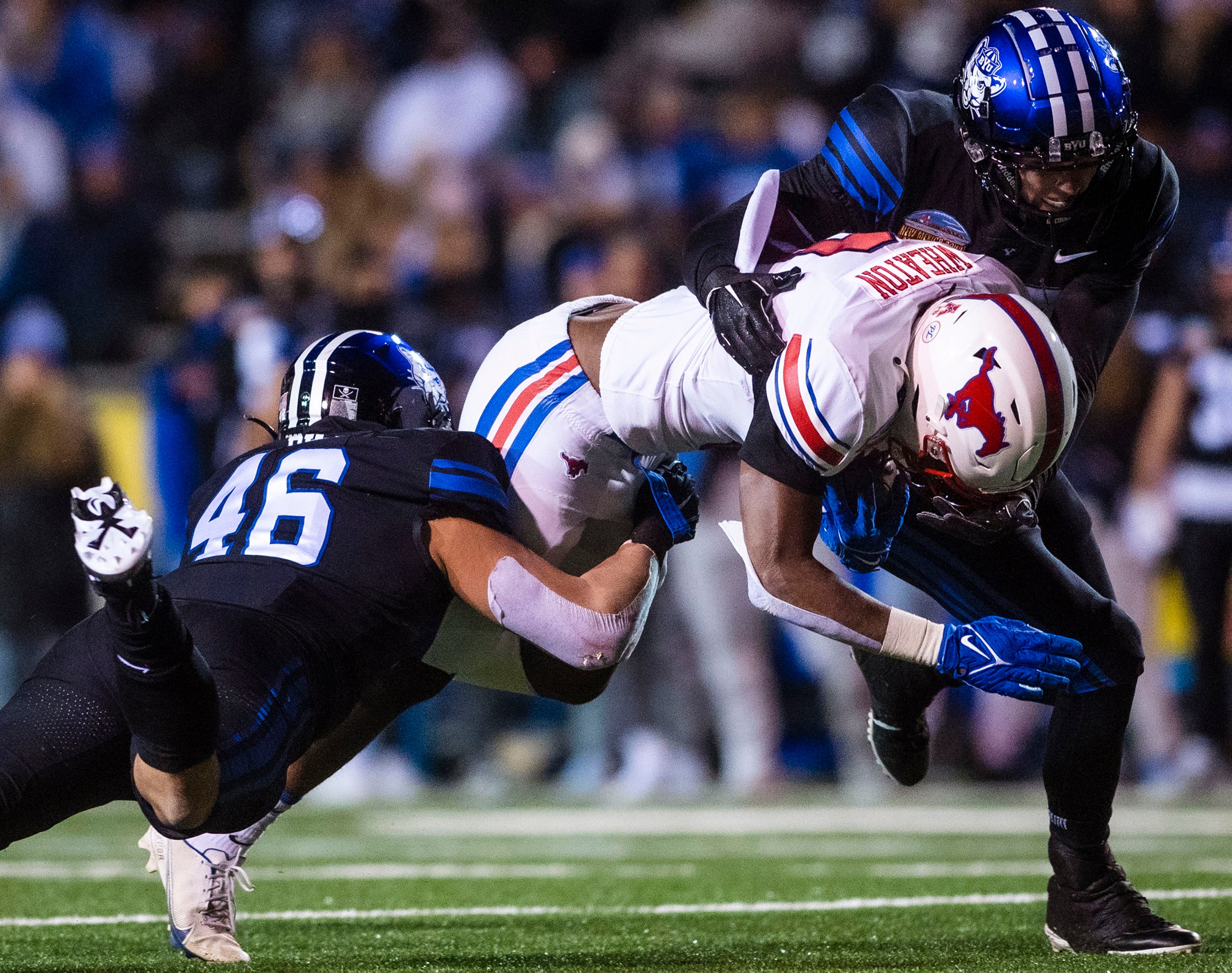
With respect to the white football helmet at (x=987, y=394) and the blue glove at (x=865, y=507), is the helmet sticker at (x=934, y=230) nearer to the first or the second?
the white football helmet at (x=987, y=394)

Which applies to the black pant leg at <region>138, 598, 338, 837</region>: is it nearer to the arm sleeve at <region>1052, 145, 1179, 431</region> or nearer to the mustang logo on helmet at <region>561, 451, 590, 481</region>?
the mustang logo on helmet at <region>561, 451, 590, 481</region>

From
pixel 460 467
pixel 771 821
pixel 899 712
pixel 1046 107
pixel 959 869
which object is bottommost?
pixel 771 821

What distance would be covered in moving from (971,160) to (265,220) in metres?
5.48

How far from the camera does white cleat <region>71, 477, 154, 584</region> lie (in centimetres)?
286

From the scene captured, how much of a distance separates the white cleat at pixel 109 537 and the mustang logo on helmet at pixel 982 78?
1.81 metres

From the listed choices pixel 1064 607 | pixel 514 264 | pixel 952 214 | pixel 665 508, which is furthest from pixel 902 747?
pixel 514 264

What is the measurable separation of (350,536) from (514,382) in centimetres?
78

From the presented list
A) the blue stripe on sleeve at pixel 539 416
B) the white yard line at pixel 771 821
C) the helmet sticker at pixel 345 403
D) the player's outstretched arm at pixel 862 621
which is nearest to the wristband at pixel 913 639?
the player's outstretched arm at pixel 862 621

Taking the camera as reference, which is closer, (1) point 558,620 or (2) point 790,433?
(2) point 790,433

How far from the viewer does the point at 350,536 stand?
342cm

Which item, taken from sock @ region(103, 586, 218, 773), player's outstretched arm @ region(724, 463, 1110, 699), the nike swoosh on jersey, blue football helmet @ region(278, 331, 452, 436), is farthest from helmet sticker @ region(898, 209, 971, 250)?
sock @ region(103, 586, 218, 773)

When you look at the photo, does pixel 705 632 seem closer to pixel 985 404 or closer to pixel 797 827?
pixel 797 827

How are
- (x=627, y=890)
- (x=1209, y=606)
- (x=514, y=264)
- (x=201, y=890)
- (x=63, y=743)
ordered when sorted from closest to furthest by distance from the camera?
(x=63, y=743)
(x=201, y=890)
(x=627, y=890)
(x=1209, y=606)
(x=514, y=264)

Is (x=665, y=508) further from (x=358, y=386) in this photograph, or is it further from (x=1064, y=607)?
(x=1064, y=607)
